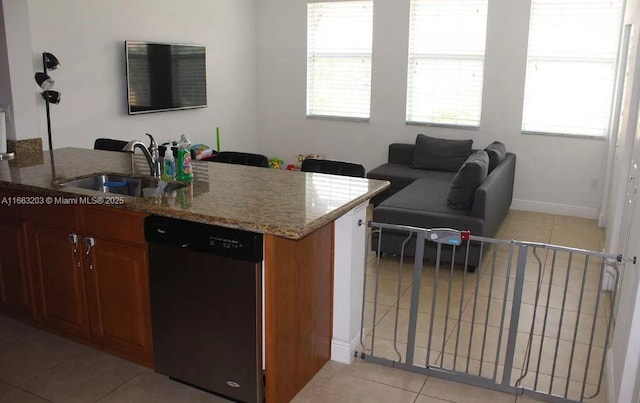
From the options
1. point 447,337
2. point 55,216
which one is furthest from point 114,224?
point 447,337

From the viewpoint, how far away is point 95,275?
2.88m

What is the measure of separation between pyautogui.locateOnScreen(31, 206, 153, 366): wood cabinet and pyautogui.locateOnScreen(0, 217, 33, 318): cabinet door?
10 centimetres

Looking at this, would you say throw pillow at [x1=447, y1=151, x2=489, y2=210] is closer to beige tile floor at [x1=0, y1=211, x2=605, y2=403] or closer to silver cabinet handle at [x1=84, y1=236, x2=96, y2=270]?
beige tile floor at [x1=0, y1=211, x2=605, y2=403]

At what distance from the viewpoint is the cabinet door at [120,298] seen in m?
2.73

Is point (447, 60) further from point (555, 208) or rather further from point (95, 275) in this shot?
point (95, 275)

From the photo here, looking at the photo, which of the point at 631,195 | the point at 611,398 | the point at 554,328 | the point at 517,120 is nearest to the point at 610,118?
the point at 517,120

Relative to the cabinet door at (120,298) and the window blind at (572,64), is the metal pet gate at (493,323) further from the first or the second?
the window blind at (572,64)

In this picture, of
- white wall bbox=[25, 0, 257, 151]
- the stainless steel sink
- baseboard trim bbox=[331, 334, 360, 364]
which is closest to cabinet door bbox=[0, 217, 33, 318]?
the stainless steel sink

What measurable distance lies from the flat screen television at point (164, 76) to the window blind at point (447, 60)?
2.55 metres

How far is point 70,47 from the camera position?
4973mm

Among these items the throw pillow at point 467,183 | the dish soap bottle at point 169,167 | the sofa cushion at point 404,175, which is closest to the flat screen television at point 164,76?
the sofa cushion at point 404,175

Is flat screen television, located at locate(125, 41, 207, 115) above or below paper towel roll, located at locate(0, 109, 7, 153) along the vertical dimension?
above

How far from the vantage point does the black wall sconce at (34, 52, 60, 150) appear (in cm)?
446

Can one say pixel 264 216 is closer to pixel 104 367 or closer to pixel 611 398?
pixel 104 367
